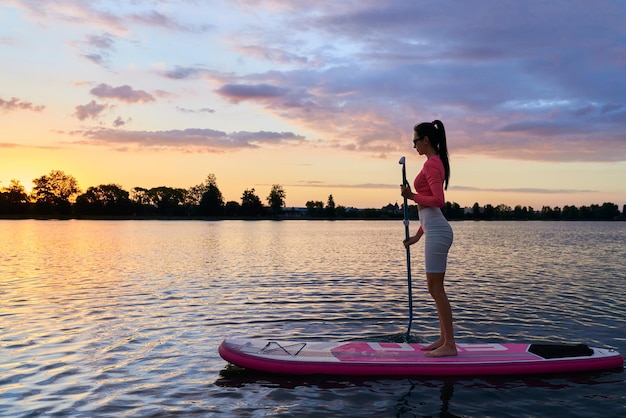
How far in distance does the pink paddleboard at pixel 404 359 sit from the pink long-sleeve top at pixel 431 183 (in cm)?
272

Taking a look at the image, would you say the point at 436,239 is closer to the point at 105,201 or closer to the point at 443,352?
the point at 443,352

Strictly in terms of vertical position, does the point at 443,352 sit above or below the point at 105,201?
below

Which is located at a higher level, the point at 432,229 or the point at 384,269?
the point at 432,229

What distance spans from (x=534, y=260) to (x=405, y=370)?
91.0 feet

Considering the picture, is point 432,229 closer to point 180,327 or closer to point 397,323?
point 397,323

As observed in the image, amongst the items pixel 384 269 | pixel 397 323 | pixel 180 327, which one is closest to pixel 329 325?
pixel 397 323

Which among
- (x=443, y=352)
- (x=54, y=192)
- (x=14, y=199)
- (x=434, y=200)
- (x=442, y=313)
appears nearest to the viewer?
(x=434, y=200)

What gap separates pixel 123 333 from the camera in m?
11.7

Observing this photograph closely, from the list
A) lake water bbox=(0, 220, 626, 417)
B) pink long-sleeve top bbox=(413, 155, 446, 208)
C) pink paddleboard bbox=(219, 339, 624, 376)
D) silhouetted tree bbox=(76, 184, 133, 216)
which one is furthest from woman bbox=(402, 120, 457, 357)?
silhouetted tree bbox=(76, 184, 133, 216)

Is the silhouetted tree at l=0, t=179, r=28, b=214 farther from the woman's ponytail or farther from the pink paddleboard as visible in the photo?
the woman's ponytail

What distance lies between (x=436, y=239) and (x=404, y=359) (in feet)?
7.06

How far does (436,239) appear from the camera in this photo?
804cm

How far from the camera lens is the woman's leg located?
8.14 meters

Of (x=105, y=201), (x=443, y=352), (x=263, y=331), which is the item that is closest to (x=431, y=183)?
(x=443, y=352)
